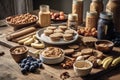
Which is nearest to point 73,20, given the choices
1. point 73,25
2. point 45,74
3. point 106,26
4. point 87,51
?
point 73,25

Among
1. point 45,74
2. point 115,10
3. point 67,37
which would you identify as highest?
point 115,10

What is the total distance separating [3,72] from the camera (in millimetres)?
1385

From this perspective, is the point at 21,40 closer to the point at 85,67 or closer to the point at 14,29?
the point at 14,29

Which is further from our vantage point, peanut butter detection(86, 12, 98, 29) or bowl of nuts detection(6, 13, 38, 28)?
bowl of nuts detection(6, 13, 38, 28)

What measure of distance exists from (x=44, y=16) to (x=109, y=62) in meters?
0.73

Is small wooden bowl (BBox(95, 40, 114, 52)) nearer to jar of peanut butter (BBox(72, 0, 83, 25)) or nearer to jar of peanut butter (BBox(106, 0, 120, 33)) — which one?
jar of peanut butter (BBox(106, 0, 120, 33))

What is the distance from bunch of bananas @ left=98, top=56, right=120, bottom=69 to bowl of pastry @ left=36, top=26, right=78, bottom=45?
0.99 feet

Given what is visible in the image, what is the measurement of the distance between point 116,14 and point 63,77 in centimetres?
70

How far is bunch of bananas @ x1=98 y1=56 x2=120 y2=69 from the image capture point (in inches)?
54.5

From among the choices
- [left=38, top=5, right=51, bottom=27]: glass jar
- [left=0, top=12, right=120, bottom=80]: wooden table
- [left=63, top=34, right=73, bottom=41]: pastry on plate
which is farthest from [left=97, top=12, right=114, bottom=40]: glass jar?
[left=38, top=5, right=51, bottom=27]: glass jar

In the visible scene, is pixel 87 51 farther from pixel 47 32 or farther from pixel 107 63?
pixel 47 32

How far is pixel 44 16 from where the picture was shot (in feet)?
6.44

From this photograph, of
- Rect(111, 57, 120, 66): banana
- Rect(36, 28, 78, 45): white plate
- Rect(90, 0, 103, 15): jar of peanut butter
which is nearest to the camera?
Rect(111, 57, 120, 66): banana

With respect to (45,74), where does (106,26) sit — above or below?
above
